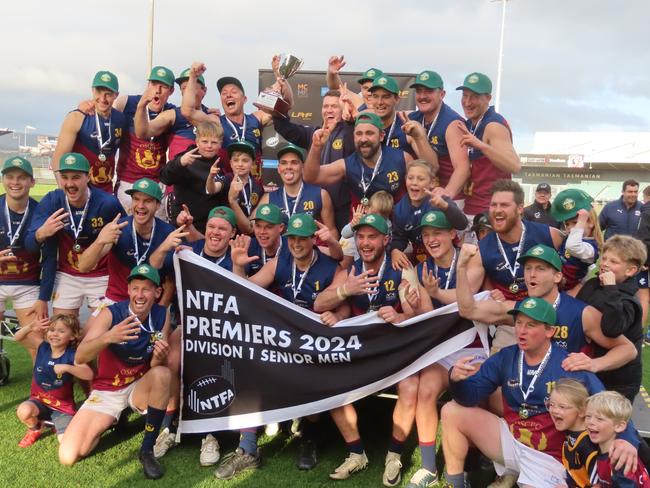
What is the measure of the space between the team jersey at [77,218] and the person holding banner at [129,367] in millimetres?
976

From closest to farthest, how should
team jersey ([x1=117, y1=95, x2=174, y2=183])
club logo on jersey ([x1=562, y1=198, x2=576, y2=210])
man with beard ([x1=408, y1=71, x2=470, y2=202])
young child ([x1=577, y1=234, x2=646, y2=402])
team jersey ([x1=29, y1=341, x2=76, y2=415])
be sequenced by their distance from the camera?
young child ([x1=577, y1=234, x2=646, y2=402]), club logo on jersey ([x1=562, y1=198, x2=576, y2=210]), team jersey ([x1=29, y1=341, x2=76, y2=415]), man with beard ([x1=408, y1=71, x2=470, y2=202]), team jersey ([x1=117, y1=95, x2=174, y2=183])

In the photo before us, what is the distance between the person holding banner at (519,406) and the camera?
13.0 ft

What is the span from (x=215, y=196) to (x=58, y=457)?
2844 mm

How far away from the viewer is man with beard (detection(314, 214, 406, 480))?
15.7 ft

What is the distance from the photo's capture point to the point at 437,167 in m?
5.91

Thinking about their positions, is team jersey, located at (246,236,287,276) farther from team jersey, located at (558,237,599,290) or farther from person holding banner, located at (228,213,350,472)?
team jersey, located at (558,237,599,290)

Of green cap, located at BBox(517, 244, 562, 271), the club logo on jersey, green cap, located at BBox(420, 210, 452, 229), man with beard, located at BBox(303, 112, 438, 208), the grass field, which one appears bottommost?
the grass field

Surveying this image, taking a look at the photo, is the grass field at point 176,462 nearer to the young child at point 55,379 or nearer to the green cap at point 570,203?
the young child at point 55,379

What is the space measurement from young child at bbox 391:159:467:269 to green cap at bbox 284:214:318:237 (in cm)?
73

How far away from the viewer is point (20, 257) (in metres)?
6.09

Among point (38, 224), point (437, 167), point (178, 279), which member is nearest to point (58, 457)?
point (178, 279)

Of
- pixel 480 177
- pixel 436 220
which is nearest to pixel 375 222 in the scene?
pixel 436 220

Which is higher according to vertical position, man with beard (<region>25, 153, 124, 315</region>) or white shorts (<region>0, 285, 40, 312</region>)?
man with beard (<region>25, 153, 124, 315</region>)

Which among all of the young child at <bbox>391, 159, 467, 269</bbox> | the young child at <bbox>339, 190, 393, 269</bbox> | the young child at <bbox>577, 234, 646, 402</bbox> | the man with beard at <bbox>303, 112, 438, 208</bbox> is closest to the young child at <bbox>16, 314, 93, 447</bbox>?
the young child at <bbox>339, 190, 393, 269</bbox>
